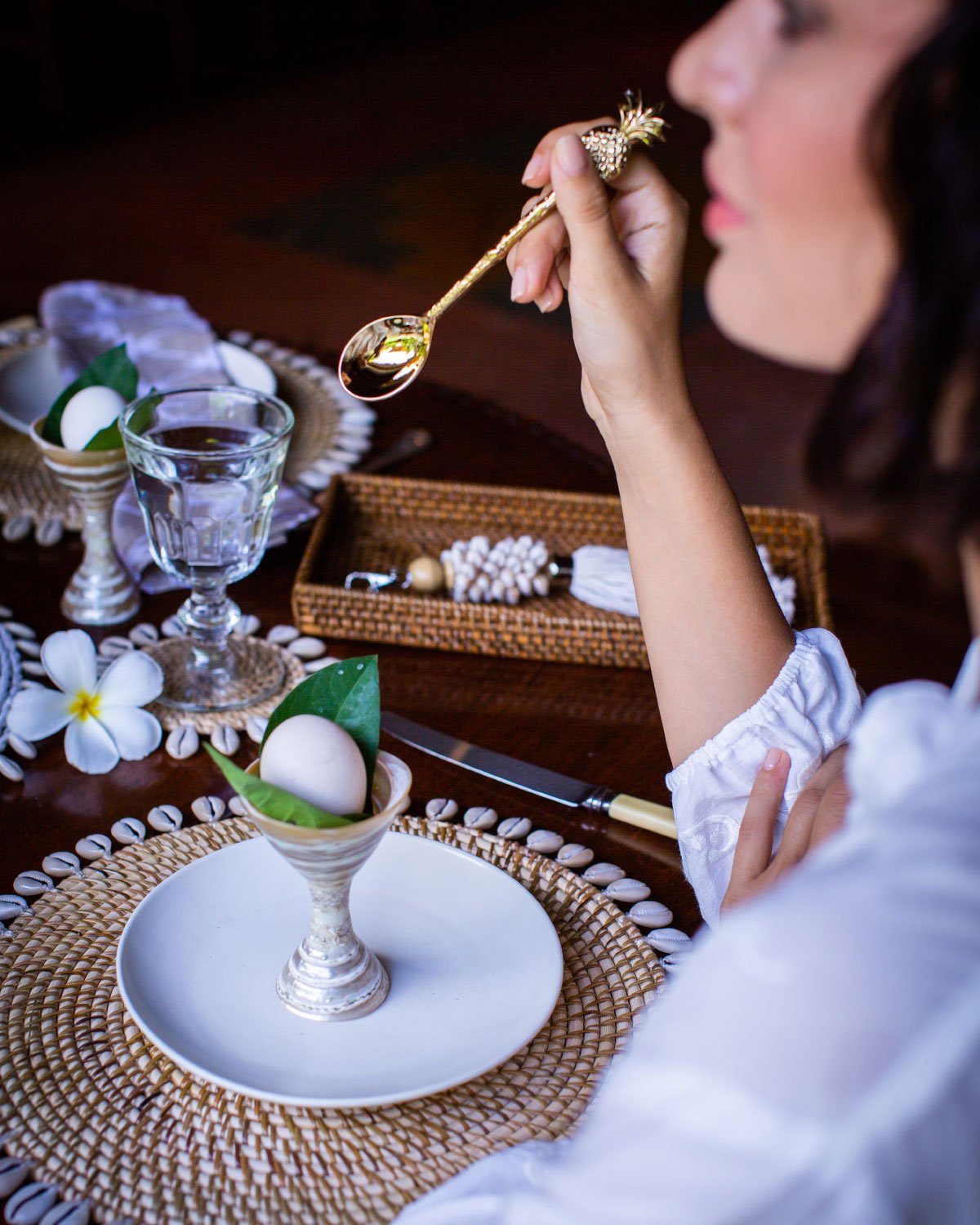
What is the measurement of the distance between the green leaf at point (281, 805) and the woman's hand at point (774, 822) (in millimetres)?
264

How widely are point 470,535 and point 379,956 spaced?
0.58 metres

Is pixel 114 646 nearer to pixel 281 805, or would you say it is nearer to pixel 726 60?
pixel 281 805

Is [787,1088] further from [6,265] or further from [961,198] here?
[6,265]

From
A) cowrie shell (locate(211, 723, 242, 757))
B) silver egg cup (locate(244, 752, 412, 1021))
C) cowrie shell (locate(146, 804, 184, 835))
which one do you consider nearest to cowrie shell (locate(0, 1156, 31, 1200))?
silver egg cup (locate(244, 752, 412, 1021))

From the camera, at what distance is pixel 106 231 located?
3564mm

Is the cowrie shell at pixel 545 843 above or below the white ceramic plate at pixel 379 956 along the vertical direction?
below

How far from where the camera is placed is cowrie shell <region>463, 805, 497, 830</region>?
0.80 meters

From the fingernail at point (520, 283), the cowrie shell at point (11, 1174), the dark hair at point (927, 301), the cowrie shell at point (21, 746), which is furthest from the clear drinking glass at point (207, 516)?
the dark hair at point (927, 301)

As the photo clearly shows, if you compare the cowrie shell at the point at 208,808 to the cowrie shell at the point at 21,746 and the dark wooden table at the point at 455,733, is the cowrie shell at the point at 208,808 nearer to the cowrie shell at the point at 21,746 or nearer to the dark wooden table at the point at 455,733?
the dark wooden table at the point at 455,733

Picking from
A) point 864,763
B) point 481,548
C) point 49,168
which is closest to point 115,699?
point 481,548

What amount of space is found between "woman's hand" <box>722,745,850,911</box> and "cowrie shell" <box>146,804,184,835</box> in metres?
0.34

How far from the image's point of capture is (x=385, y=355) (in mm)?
912

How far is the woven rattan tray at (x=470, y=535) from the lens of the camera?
1.01 meters

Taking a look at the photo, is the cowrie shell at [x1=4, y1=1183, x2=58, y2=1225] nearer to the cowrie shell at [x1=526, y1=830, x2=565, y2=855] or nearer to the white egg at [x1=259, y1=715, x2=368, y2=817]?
the white egg at [x1=259, y1=715, x2=368, y2=817]
